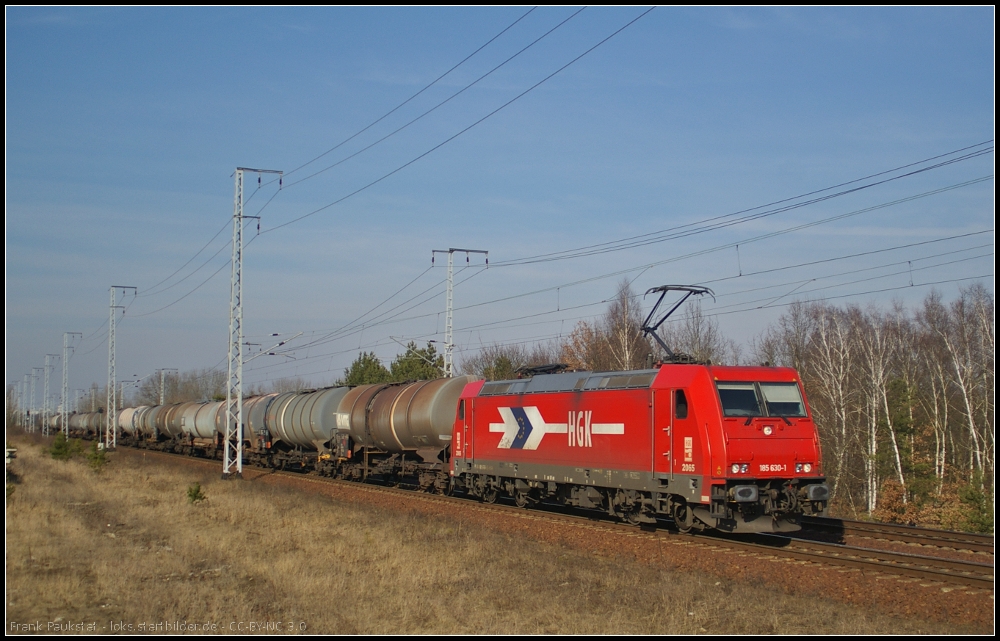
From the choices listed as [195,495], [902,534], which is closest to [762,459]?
[902,534]

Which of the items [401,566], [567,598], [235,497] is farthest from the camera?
[235,497]

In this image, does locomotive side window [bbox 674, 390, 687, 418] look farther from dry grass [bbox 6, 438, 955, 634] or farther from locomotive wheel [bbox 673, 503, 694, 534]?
dry grass [bbox 6, 438, 955, 634]

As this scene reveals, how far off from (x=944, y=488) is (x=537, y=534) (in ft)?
92.3

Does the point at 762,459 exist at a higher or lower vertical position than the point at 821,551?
higher

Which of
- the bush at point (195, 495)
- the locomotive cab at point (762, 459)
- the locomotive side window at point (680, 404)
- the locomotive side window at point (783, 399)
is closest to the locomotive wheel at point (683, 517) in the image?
the locomotive cab at point (762, 459)

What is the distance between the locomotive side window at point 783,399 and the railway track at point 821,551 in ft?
8.32

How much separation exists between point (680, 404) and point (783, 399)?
6.95 feet

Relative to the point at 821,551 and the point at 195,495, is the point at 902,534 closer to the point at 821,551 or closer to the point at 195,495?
the point at 821,551

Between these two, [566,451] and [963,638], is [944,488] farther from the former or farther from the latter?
[963,638]

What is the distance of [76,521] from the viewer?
66.6 ft

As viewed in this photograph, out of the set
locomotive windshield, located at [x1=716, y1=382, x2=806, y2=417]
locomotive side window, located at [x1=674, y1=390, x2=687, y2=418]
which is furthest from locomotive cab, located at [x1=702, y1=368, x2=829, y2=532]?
locomotive side window, located at [x1=674, y1=390, x2=687, y2=418]

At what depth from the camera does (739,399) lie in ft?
53.0

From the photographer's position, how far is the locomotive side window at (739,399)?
52.2 feet

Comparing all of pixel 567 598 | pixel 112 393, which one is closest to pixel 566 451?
pixel 567 598
